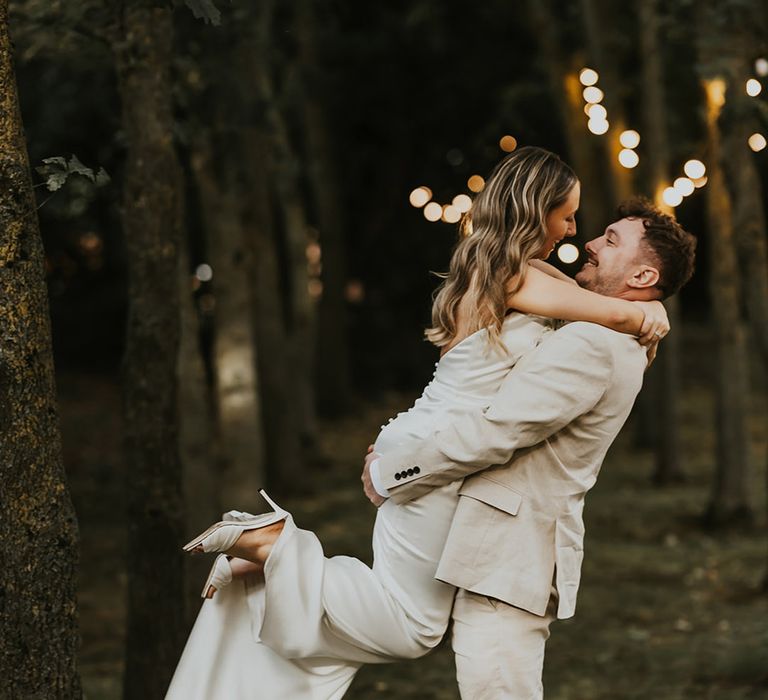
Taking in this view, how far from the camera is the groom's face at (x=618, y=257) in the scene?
14.9ft

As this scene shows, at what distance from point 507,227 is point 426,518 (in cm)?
93

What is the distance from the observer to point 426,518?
177 inches

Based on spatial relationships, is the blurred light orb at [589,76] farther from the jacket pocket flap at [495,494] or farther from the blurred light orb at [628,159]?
the jacket pocket flap at [495,494]

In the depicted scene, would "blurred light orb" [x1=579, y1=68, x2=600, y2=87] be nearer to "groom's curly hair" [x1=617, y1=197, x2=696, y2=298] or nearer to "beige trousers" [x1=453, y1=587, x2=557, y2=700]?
"groom's curly hair" [x1=617, y1=197, x2=696, y2=298]

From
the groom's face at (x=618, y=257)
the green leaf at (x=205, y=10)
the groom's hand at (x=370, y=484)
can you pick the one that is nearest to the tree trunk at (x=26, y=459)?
the green leaf at (x=205, y=10)

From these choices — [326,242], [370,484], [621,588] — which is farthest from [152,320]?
[326,242]

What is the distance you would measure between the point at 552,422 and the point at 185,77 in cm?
724

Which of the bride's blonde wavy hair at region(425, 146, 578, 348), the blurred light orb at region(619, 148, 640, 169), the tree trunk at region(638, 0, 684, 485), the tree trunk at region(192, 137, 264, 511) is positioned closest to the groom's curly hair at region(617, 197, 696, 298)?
the bride's blonde wavy hair at region(425, 146, 578, 348)

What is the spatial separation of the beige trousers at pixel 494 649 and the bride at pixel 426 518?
0.11 m

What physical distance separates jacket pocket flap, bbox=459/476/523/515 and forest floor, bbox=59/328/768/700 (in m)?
4.27

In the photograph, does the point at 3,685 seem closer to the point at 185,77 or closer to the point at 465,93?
the point at 185,77

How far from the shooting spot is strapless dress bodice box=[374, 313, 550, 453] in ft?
14.5

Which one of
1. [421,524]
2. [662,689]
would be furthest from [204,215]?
[421,524]

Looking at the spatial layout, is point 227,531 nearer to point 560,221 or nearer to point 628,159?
A: point 560,221
